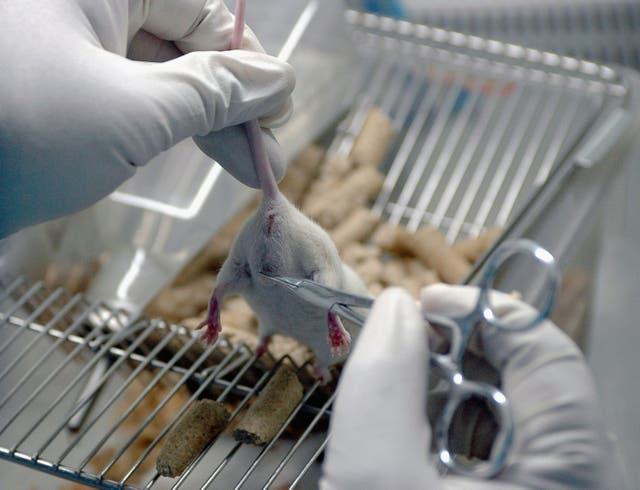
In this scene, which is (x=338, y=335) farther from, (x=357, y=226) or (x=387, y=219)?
(x=387, y=219)

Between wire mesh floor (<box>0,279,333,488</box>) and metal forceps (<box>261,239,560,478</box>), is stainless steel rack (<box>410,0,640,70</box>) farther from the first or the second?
metal forceps (<box>261,239,560,478</box>)

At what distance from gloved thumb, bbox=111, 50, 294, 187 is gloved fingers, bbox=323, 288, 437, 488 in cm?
19

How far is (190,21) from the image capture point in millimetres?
569

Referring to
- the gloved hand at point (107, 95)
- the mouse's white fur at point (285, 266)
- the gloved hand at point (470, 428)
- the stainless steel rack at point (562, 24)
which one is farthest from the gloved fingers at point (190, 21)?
the stainless steel rack at point (562, 24)

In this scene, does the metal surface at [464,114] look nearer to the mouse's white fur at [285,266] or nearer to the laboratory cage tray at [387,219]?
the laboratory cage tray at [387,219]

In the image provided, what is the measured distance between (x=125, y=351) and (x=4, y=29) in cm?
37

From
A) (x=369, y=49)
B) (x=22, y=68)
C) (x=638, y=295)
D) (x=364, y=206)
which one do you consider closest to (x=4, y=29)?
(x=22, y=68)

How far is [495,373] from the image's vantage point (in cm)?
46

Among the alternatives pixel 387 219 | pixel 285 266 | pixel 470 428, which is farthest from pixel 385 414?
pixel 387 219

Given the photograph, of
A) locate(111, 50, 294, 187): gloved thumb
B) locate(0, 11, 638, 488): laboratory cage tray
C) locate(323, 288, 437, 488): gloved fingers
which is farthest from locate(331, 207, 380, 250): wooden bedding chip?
locate(323, 288, 437, 488): gloved fingers

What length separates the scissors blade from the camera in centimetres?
52

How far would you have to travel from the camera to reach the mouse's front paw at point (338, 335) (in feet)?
1.83

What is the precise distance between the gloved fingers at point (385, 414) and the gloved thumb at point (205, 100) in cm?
19

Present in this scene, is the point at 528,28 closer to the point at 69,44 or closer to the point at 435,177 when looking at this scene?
the point at 435,177
